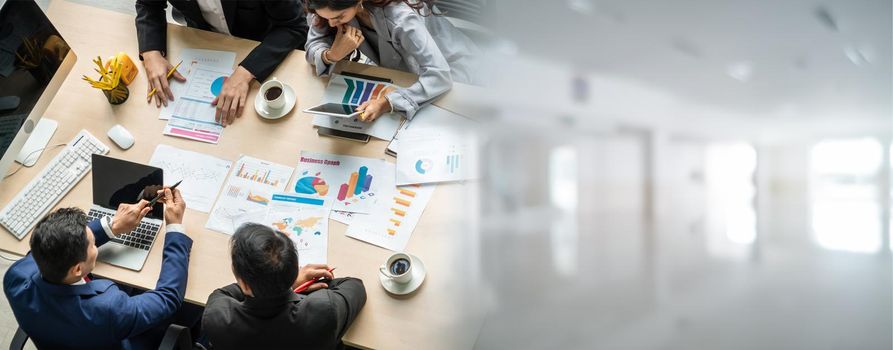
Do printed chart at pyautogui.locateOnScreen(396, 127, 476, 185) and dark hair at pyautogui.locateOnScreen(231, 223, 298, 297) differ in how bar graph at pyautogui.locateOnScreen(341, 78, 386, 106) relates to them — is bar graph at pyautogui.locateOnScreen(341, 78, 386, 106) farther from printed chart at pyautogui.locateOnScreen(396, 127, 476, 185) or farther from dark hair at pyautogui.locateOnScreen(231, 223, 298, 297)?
dark hair at pyautogui.locateOnScreen(231, 223, 298, 297)

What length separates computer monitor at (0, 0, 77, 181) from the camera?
119cm

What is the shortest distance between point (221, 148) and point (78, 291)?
0.39 m

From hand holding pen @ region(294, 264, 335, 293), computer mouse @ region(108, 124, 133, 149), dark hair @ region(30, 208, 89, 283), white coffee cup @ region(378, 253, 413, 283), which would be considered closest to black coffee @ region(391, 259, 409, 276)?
white coffee cup @ region(378, 253, 413, 283)

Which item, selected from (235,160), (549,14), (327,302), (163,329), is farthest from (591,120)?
(163,329)

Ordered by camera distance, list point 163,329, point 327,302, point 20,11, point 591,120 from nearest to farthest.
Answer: point 591,120 → point 327,302 → point 20,11 → point 163,329

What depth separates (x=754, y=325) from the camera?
0.21 meters

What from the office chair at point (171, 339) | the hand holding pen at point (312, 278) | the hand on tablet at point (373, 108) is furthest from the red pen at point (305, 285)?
the hand on tablet at point (373, 108)

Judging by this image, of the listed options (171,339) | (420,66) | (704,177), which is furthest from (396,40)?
(704,177)

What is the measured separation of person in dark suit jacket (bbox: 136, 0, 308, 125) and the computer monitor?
18 centimetres

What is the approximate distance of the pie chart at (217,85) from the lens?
1370 mm

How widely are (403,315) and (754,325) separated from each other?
94 cm

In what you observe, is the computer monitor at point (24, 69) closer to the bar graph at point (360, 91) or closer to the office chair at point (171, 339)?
the office chair at point (171, 339)

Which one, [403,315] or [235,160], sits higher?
[235,160]

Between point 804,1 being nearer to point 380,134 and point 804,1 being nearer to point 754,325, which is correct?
point 754,325
